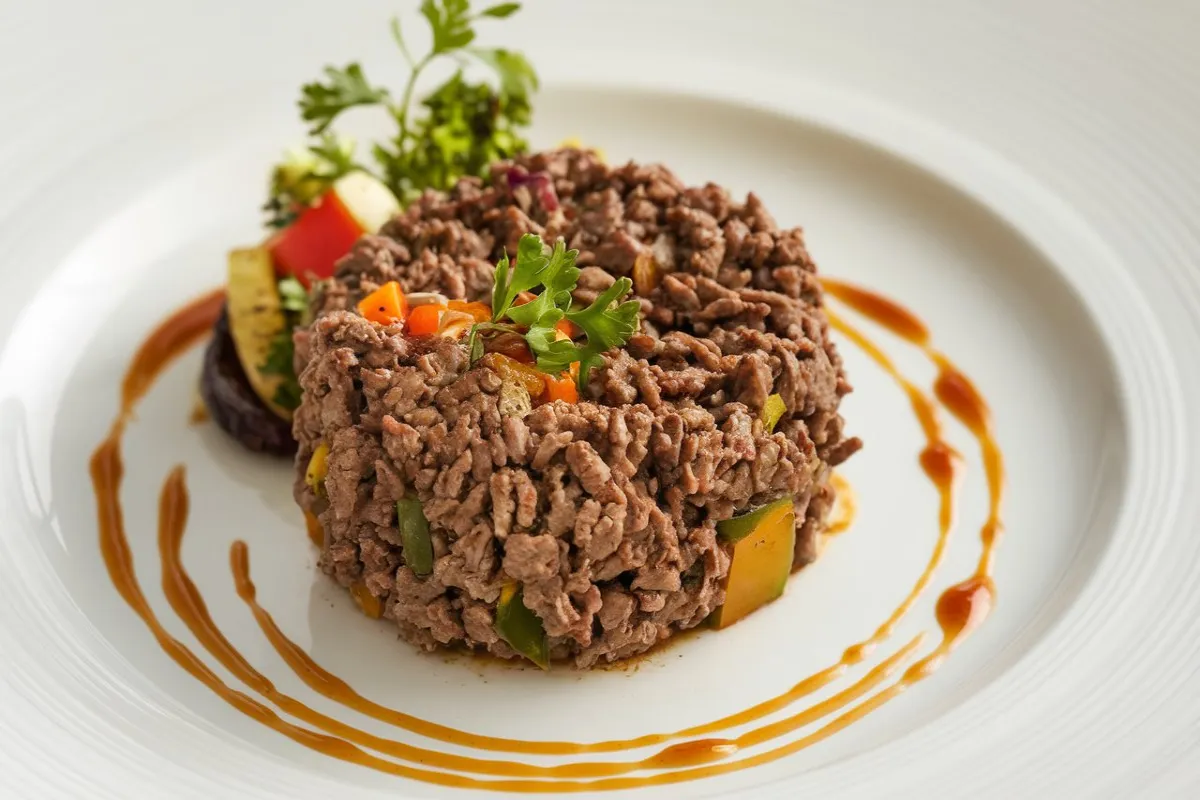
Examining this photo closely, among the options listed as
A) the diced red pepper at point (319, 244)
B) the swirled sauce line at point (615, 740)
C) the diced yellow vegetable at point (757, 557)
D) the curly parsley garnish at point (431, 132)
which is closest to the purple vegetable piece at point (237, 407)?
the diced red pepper at point (319, 244)

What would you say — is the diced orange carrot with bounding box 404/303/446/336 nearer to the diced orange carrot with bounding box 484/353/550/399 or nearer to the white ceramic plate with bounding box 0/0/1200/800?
the diced orange carrot with bounding box 484/353/550/399

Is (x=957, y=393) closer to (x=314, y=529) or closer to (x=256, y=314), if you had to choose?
(x=314, y=529)

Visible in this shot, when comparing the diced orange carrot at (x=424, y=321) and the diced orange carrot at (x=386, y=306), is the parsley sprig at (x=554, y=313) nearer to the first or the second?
the diced orange carrot at (x=424, y=321)

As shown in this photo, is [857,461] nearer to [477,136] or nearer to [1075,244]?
[1075,244]

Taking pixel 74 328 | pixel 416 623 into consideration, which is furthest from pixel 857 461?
pixel 74 328

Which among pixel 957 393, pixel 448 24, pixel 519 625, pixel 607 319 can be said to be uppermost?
pixel 448 24

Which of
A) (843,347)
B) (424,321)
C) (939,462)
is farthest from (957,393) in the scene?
(424,321)

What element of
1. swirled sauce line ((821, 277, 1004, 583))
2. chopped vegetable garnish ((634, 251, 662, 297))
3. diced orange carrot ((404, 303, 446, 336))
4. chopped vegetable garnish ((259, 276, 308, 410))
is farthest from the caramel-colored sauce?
chopped vegetable garnish ((259, 276, 308, 410))
